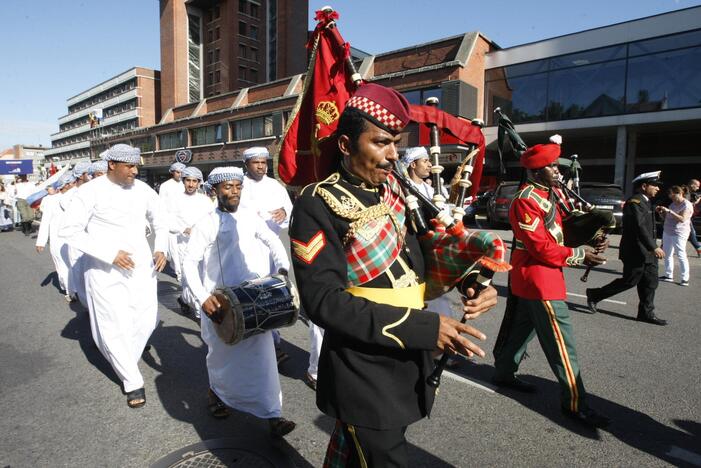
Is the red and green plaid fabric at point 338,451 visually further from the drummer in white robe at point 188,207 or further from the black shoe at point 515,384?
the drummer in white robe at point 188,207

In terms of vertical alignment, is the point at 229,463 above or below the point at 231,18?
below

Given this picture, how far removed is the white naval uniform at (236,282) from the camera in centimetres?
348

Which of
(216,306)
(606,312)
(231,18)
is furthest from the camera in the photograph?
(231,18)

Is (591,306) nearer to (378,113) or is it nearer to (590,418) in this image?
(590,418)

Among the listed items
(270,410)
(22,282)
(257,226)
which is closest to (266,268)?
(257,226)

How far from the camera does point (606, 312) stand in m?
6.66

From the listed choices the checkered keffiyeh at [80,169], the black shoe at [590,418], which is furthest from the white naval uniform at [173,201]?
the black shoe at [590,418]

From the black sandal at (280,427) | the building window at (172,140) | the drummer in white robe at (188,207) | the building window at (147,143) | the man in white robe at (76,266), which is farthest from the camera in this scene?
the building window at (147,143)

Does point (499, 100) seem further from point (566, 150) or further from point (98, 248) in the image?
point (98, 248)

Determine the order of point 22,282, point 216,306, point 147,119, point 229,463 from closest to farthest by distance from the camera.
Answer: point 229,463 → point 216,306 → point 22,282 → point 147,119

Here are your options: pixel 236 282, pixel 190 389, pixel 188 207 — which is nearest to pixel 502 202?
pixel 188 207

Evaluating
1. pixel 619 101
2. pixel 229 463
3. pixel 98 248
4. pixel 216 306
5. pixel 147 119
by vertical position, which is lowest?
pixel 229 463

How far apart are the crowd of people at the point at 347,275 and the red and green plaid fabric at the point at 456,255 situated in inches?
2.3

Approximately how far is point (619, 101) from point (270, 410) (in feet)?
80.3
